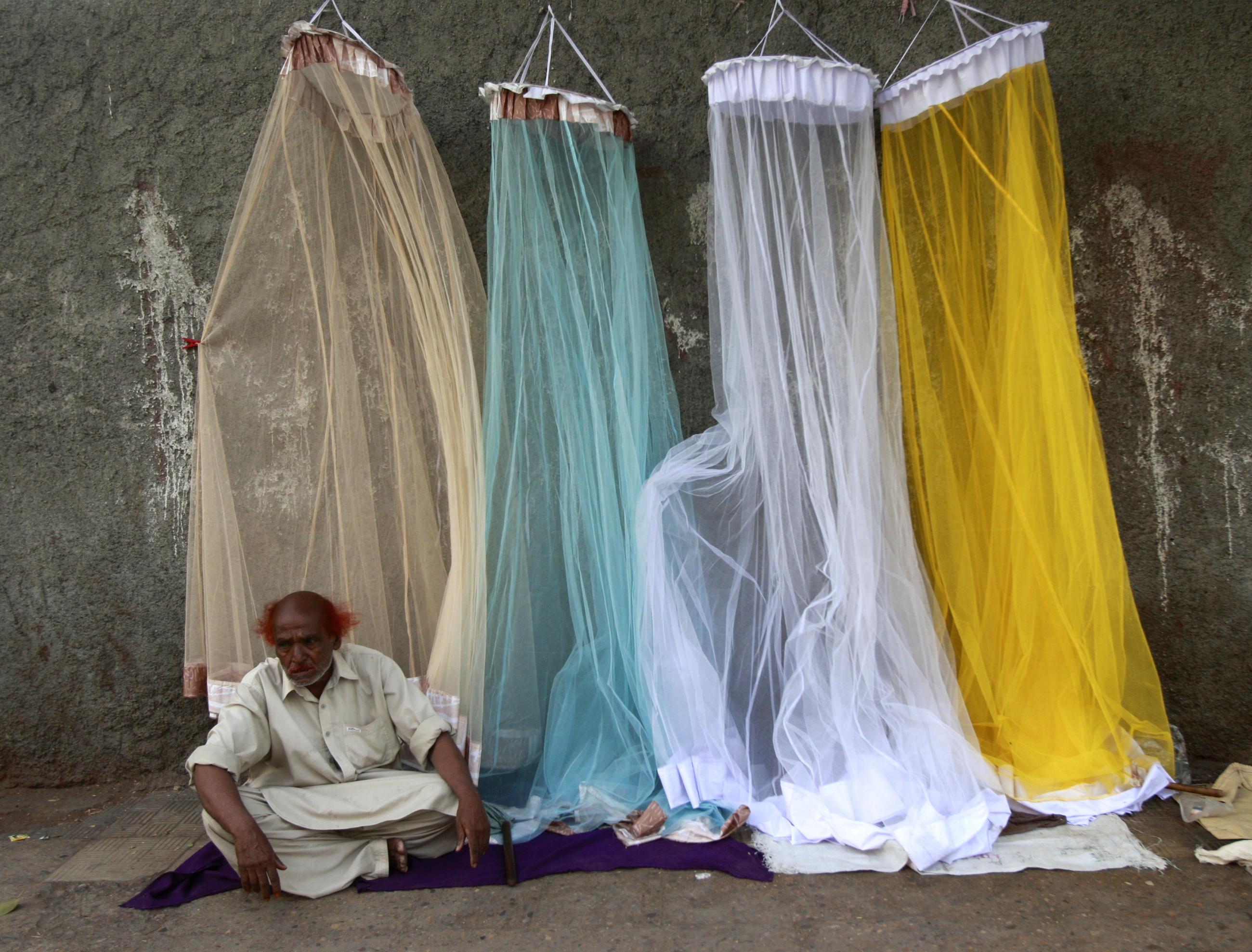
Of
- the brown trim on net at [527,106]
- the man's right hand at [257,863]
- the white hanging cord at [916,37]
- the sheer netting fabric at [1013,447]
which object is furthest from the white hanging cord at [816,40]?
the man's right hand at [257,863]

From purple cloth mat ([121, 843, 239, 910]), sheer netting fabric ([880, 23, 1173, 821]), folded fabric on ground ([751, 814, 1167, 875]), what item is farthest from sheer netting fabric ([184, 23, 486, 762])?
sheer netting fabric ([880, 23, 1173, 821])

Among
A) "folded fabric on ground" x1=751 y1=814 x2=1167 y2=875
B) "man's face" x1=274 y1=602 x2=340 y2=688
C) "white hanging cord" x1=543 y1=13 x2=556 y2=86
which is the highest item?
"white hanging cord" x1=543 y1=13 x2=556 y2=86

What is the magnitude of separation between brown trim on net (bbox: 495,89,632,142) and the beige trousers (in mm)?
2139

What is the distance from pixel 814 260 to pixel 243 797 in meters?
2.31

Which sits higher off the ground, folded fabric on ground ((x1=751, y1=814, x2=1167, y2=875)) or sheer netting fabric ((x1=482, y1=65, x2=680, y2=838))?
sheer netting fabric ((x1=482, y1=65, x2=680, y2=838))

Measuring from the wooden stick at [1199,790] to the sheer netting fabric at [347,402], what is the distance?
83.3 inches

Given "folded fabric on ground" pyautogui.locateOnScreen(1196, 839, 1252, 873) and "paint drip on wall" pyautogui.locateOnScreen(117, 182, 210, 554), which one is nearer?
"folded fabric on ground" pyautogui.locateOnScreen(1196, 839, 1252, 873)

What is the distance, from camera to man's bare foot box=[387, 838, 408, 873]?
2.62m

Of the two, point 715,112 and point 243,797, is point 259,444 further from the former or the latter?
point 715,112

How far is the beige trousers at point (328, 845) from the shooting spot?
8.29 ft

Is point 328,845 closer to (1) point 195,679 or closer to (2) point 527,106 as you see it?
(1) point 195,679

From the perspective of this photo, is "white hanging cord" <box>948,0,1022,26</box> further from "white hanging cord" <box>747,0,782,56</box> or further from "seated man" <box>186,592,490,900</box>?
"seated man" <box>186,592,490,900</box>

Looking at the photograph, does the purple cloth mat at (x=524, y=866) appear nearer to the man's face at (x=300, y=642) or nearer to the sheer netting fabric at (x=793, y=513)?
the sheer netting fabric at (x=793, y=513)

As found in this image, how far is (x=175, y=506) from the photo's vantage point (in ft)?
11.4
